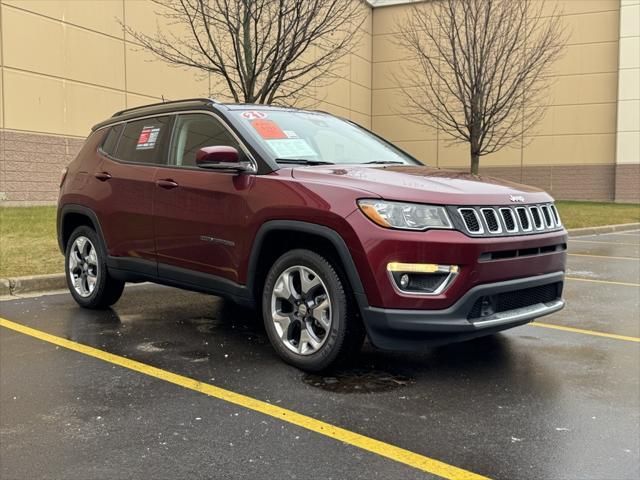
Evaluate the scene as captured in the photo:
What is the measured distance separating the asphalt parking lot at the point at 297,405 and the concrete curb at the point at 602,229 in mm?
9904

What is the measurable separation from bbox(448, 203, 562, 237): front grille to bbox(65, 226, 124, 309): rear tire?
347cm

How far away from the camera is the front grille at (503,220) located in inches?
151

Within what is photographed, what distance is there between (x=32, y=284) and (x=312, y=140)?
393cm

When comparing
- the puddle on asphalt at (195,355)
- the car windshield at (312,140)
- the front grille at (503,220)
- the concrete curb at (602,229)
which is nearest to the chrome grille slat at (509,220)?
the front grille at (503,220)

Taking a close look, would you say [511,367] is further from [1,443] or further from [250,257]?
[1,443]

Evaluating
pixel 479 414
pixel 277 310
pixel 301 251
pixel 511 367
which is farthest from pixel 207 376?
pixel 511 367

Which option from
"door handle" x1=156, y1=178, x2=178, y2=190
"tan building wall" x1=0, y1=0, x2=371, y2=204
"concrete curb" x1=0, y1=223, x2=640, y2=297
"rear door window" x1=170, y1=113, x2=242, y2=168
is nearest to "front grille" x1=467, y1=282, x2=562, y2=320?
"rear door window" x1=170, y1=113, x2=242, y2=168

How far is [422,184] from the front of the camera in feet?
13.2

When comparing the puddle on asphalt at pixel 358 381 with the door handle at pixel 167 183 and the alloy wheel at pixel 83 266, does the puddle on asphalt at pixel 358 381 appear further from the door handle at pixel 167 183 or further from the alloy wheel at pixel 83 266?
the alloy wheel at pixel 83 266

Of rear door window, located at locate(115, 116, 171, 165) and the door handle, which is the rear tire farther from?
the door handle

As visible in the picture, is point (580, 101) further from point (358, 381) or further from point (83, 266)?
point (358, 381)

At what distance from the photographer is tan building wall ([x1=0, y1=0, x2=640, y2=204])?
16.6 m

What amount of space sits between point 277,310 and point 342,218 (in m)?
0.89

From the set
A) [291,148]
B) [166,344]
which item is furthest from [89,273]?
[291,148]
